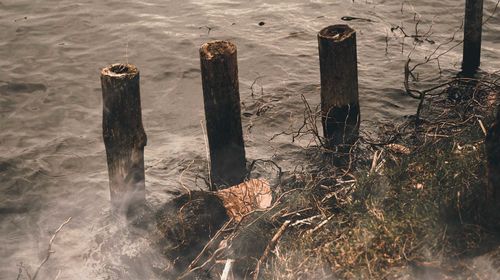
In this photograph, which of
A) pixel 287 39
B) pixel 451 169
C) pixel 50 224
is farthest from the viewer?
pixel 287 39

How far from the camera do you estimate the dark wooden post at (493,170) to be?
5.65 m

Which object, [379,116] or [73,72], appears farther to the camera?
[73,72]

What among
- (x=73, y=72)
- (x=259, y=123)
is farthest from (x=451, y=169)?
(x=73, y=72)

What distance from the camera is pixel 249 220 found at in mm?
6863

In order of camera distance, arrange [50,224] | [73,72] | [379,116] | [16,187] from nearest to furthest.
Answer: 1. [50,224]
2. [16,187]
3. [379,116]
4. [73,72]

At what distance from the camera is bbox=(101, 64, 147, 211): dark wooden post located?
6.68 m

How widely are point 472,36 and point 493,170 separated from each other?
4129 millimetres

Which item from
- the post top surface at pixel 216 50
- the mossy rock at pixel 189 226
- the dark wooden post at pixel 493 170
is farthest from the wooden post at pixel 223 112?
the dark wooden post at pixel 493 170

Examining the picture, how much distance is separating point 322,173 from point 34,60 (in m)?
5.50

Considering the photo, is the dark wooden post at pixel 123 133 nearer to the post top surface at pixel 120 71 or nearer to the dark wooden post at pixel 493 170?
the post top surface at pixel 120 71

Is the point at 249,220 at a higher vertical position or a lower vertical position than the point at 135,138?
lower

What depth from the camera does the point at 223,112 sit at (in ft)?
24.5

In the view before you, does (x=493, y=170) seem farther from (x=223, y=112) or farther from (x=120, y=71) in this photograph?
(x=120, y=71)

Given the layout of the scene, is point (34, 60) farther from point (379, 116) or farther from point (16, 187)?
point (379, 116)
